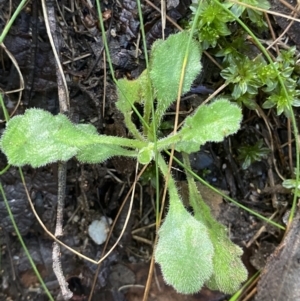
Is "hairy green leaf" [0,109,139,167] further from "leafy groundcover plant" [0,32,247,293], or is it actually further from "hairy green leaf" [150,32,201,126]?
"hairy green leaf" [150,32,201,126]

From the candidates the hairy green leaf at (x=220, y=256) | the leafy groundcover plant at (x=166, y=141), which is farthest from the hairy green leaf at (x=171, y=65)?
the hairy green leaf at (x=220, y=256)

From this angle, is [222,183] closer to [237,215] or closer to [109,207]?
→ [237,215]

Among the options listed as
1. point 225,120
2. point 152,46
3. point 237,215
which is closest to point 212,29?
point 152,46

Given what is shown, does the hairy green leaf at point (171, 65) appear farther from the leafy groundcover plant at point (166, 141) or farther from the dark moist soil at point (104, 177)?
the dark moist soil at point (104, 177)

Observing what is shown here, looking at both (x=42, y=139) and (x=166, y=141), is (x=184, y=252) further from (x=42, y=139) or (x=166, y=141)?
(x=42, y=139)

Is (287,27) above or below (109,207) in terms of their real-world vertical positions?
above

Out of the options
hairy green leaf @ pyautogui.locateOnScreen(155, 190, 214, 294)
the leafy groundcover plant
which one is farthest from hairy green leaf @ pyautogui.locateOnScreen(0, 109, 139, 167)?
hairy green leaf @ pyautogui.locateOnScreen(155, 190, 214, 294)
